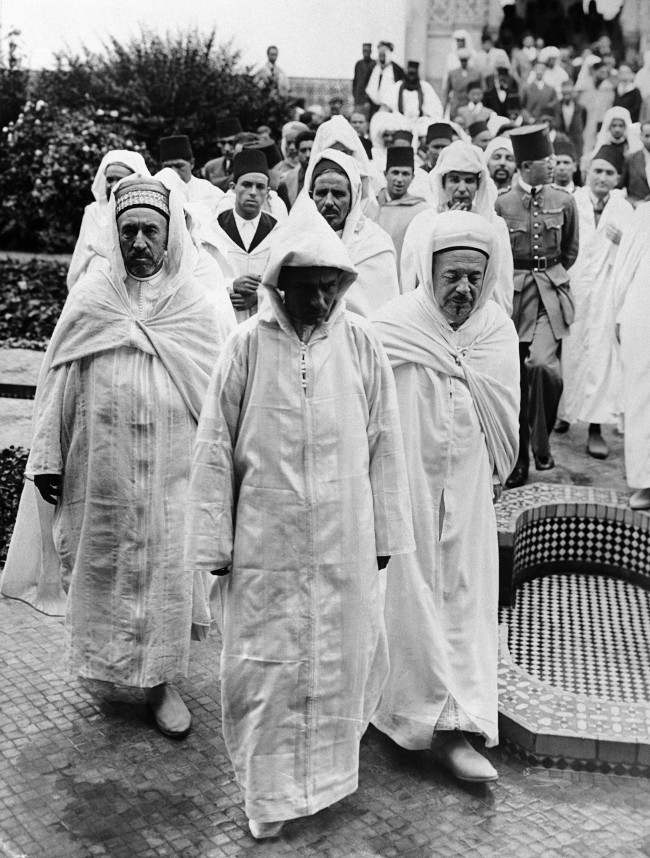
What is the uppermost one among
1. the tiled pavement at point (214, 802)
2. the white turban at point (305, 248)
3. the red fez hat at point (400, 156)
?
the red fez hat at point (400, 156)

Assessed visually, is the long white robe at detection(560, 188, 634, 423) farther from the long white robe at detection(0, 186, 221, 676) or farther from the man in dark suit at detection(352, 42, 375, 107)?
the man in dark suit at detection(352, 42, 375, 107)

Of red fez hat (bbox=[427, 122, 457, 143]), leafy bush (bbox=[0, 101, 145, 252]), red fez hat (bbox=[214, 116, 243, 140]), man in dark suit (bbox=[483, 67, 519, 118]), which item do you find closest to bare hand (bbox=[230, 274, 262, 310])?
red fez hat (bbox=[427, 122, 457, 143])

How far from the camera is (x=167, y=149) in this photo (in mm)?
10195

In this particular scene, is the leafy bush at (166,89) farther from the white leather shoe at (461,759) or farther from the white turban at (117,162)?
the white leather shoe at (461,759)

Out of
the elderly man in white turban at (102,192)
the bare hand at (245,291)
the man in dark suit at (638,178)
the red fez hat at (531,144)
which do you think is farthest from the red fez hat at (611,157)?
the elderly man in white turban at (102,192)

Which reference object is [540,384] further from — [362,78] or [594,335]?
[362,78]

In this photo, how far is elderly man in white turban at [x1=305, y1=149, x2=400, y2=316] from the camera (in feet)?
20.5

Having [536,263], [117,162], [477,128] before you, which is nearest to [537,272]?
[536,263]

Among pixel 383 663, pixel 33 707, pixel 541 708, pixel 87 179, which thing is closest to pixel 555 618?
pixel 541 708

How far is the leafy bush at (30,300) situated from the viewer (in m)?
12.6

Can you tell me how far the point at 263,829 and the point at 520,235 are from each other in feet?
16.2

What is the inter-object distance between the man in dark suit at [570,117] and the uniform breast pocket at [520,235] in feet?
37.2

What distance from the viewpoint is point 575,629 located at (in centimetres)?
614

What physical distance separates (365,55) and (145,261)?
652 inches
